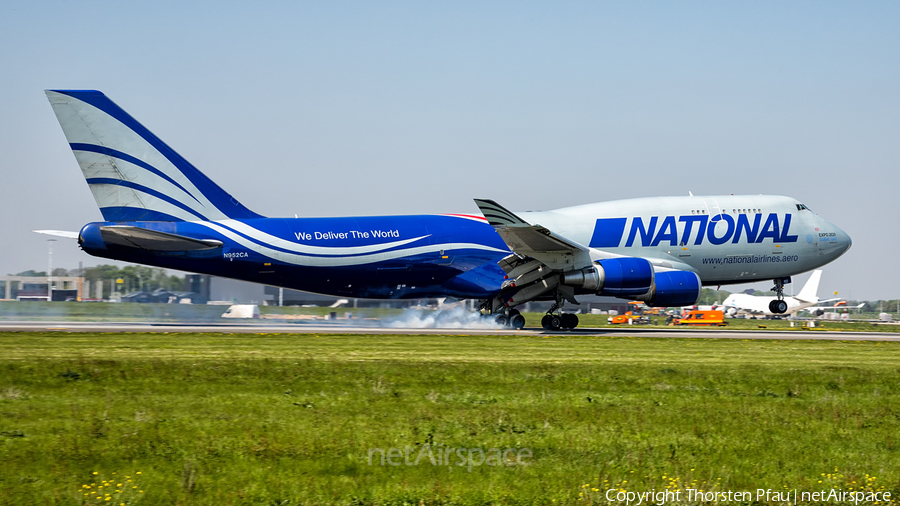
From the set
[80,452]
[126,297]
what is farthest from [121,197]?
[80,452]

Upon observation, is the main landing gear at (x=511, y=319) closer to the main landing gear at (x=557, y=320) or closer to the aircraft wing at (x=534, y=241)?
the main landing gear at (x=557, y=320)

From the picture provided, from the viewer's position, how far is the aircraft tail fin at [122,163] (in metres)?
31.7

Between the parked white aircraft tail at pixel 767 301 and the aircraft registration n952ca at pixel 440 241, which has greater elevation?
the aircraft registration n952ca at pixel 440 241

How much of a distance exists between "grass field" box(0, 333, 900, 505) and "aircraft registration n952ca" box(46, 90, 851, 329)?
1280cm

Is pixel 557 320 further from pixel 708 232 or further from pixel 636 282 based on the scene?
pixel 708 232

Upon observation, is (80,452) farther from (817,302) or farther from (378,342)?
(817,302)

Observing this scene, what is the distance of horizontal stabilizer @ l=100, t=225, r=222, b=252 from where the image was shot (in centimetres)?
3120

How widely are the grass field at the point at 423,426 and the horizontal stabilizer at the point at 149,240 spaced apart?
12.1 metres

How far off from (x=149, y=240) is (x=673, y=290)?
20.7 m

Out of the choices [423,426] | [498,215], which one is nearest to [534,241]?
[498,215]

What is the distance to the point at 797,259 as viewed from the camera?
37.4 metres

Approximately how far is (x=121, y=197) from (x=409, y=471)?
2664 cm

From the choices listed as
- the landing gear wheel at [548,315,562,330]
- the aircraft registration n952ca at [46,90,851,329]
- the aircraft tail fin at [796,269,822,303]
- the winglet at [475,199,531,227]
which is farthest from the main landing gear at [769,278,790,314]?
the aircraft tail fin at [796,269,822,303]

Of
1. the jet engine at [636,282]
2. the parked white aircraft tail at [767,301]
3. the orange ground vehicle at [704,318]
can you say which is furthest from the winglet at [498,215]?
the parked white aircraft tail at [767,301]
